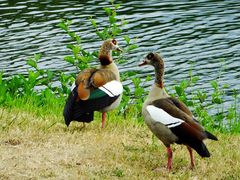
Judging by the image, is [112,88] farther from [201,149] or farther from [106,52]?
[201,149]

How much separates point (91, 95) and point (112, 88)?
0.40 meters

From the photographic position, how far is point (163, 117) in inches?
314

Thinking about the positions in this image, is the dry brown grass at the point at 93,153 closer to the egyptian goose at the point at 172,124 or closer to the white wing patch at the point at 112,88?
the egyptian goose at the point at 172,124

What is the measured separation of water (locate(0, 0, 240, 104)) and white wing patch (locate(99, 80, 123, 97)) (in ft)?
20.3

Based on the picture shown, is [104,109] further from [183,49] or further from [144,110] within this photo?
[183,49]

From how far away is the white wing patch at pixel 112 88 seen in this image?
9.65 meters

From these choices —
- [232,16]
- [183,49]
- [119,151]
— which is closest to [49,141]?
[119,151]

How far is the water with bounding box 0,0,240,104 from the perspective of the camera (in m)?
18.7

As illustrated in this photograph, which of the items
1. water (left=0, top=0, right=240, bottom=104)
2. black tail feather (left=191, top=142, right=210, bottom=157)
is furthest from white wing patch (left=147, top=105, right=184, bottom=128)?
water (left=0, top=0, right=240, bottom=104)

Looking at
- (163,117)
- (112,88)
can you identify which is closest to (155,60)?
(163,117)

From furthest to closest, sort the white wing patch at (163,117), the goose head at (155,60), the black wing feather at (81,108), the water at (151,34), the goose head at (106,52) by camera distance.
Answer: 1. the water at (151,34)
2. the goose head at (106,52)
3. the black wing feather at (81,108)
4. the goose head at (155,60)
5. the white wing patch at (163,117)

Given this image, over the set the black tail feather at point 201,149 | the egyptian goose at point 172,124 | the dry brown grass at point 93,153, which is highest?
→ the egyptian goose at point 172,124

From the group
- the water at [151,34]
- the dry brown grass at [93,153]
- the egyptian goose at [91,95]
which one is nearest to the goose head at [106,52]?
the egyptian goose at [91,95]

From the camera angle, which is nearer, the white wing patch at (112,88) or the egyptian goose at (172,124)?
the egyptian goose at (172,124)
